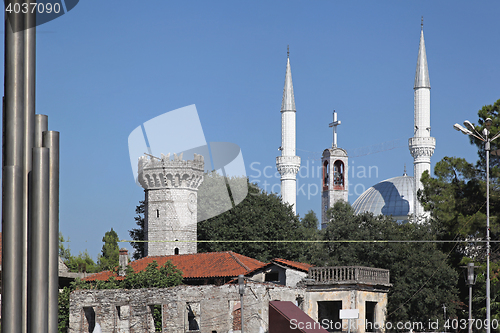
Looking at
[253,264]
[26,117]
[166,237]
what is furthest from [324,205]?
[26,117]

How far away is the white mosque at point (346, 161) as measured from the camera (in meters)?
63.8

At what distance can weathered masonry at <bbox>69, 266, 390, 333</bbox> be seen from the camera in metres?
24.9

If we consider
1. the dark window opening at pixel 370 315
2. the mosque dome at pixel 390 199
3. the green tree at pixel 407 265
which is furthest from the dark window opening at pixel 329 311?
the mosque dome at pixel 390 199

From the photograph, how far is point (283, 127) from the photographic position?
6869 centimetres

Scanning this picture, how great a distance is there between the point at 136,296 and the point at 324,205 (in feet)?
172

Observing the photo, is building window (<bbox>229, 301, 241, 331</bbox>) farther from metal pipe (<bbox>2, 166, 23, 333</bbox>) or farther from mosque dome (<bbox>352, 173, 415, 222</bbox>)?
mosque dome (<bbox>352, 173, 415, 222</bbox>)

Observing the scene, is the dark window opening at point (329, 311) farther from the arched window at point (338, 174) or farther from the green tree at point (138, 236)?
the arched window at point (338, 174)

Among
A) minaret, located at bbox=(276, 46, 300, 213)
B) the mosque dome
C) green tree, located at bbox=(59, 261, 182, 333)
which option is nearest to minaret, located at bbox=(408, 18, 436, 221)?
minaret, located at bbox=(276, 46, 300, 213)

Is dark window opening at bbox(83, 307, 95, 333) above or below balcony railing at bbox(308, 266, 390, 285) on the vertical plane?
below

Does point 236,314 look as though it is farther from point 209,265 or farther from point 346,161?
point 346,161

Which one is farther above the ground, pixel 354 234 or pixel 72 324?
pixel 354 234

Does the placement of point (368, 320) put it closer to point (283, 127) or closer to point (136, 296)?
point (136, 296)

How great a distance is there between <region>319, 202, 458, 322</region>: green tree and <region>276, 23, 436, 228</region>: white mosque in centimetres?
2145

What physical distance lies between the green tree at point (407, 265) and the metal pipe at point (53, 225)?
25021 millimetres
